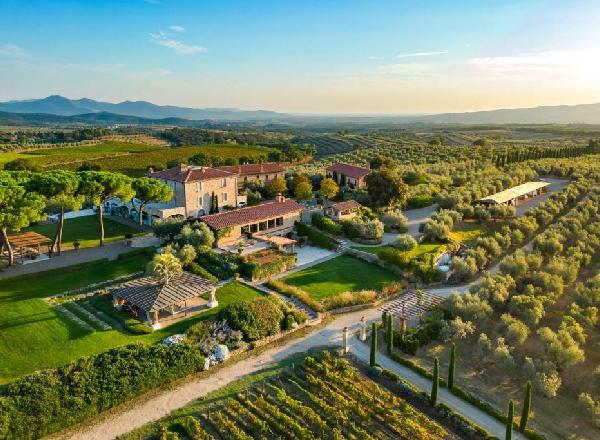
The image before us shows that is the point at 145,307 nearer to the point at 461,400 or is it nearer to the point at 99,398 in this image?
the point at 99,398

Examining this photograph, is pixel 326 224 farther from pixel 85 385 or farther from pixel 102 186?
pixel 85 385

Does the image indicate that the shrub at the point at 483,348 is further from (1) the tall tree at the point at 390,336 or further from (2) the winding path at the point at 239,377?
(1) the tall tree at the point at 390,336

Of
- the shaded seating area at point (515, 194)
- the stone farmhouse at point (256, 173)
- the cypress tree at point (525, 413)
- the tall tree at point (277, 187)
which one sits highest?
the stone farmhouse at point (256, 173)

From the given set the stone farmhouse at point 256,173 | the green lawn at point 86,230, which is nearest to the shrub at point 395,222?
the stone farmhouse at point 256,173

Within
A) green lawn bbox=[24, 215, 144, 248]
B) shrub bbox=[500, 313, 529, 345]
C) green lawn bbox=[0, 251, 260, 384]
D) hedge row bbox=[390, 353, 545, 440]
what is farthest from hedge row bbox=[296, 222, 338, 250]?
shrub bbox=[500, 313, 529, 345]

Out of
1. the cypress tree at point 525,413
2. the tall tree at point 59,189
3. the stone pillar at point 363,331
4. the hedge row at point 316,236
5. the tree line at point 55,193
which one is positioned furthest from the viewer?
the hedge row at point 316,236
